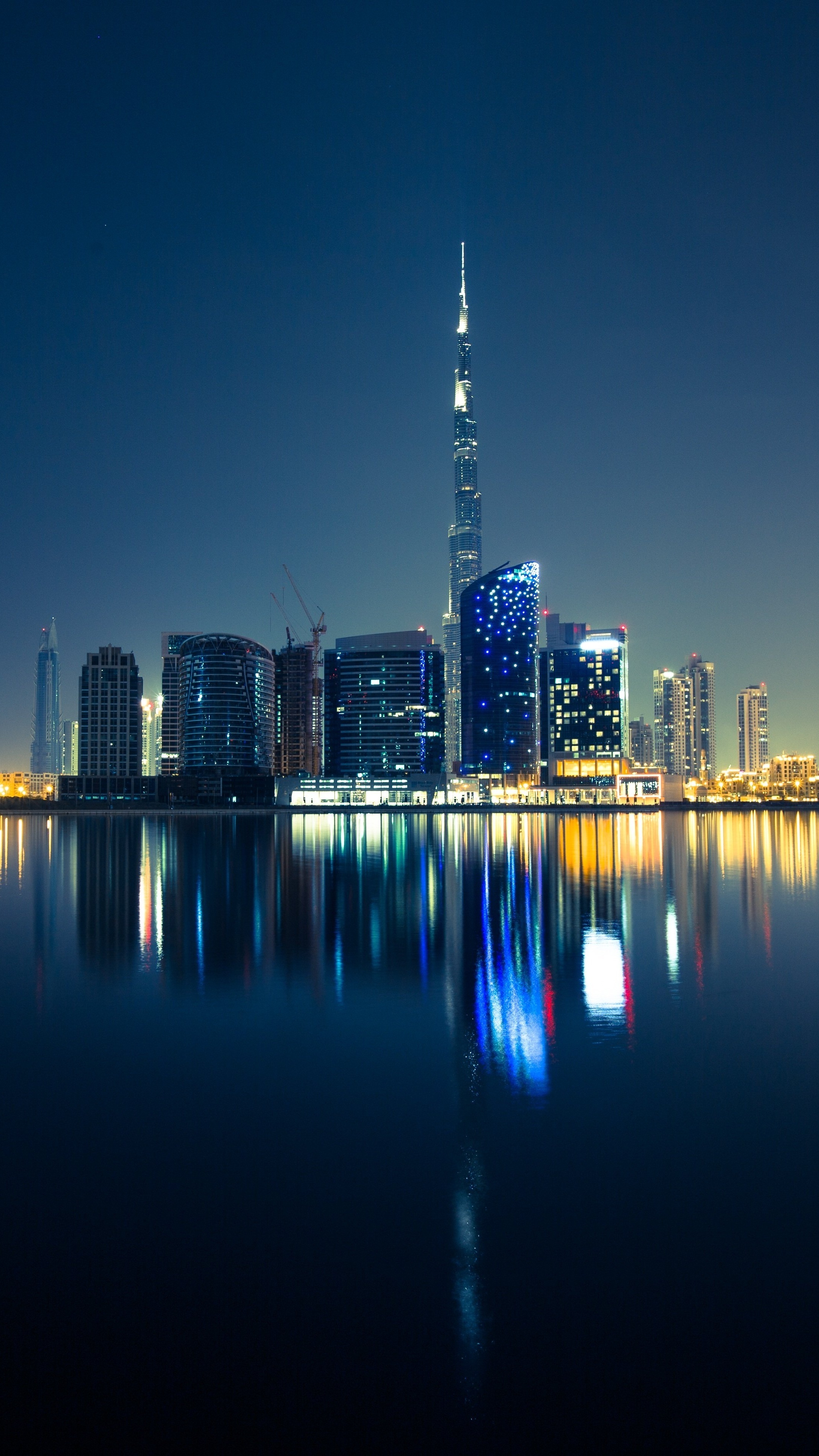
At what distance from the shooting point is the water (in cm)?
701

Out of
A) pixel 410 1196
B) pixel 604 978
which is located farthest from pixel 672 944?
pixel 410 1196

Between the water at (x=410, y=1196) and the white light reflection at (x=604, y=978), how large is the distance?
0.15 meters

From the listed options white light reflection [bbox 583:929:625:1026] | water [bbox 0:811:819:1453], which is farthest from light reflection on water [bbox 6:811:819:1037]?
water [bbox 0:811:819:1453]

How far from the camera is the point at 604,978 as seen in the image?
22.1 metres

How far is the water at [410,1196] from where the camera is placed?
23.0ft

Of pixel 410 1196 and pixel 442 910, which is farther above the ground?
pixel 410 1196

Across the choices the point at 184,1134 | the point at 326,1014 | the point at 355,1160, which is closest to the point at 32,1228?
the point at 184,1134

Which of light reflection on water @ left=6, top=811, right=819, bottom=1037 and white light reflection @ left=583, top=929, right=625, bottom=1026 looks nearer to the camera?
white light reflection @ left=583, top=929, right=625, bottom=1026

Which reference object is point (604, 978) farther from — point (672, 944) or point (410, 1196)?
point (410, 1196)

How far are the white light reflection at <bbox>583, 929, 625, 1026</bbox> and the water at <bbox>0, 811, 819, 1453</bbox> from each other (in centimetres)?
15

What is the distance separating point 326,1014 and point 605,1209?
31.6ft

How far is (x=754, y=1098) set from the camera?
1395 cm

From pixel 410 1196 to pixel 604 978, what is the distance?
41.9 feet

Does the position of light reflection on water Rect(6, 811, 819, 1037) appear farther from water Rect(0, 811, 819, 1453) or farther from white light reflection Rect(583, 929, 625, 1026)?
water Rect(0, 811, 819, 1453)
